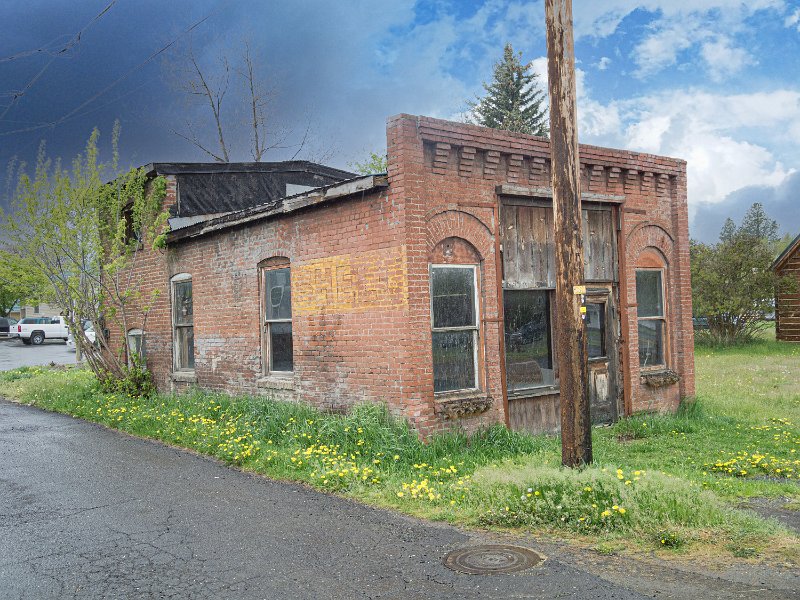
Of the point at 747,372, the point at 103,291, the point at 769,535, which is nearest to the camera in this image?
the point at 769,535

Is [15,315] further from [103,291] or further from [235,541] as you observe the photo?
[235,541]

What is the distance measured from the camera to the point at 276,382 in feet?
39.0

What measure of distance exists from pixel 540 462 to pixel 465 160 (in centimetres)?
436

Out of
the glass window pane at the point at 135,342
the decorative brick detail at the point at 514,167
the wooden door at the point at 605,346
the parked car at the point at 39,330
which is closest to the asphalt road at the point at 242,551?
the decorative brick detail at the point at 514,167

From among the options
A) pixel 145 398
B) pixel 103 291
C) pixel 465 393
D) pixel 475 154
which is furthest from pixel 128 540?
pixel 103 291

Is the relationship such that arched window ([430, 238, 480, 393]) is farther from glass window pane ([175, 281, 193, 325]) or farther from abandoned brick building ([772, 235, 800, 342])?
abandoned brick building ([772, 235, 800, 342])

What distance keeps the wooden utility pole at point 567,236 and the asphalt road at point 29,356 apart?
2693cm

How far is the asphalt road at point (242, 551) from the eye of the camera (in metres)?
5.02

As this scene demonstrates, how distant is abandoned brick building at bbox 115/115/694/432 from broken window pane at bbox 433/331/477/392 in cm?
2

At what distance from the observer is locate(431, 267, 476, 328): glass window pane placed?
9.98m

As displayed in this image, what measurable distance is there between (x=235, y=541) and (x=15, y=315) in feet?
295

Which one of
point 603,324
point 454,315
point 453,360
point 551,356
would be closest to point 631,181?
point 603,324

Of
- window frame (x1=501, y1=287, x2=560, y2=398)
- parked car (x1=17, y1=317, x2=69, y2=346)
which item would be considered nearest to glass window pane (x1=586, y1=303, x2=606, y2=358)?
window frame (x1=501, y1=287, x2=560, y2=398)

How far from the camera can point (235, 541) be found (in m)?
6.27
